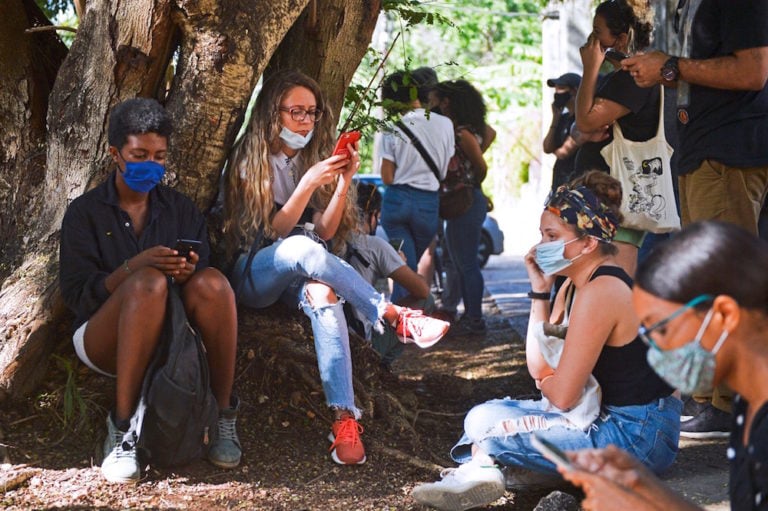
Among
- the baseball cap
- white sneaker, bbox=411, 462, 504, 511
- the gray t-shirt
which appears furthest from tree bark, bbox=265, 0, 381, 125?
white sneaker, bbox=411, 462, 504, 511

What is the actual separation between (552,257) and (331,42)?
215 centimetres

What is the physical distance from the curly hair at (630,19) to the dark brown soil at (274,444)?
2.07 meters

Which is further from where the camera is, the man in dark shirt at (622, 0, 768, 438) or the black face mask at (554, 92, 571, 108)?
the black face mask at (554, 92, 571, 108)

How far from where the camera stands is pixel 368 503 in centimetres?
417

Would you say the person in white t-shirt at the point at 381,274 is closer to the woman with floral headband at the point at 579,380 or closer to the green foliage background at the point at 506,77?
A: the woman with floral headband at the point at 579,380

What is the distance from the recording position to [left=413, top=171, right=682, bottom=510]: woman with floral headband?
3783 millimetres

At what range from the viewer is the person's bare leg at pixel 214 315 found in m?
4.34

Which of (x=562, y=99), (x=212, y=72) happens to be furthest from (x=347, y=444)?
(x=562, y=99)

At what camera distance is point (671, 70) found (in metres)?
4.79

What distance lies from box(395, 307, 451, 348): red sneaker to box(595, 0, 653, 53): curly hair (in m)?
1.93

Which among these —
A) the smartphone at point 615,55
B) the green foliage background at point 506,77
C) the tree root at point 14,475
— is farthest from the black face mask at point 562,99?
the green foliage background at point 506,77

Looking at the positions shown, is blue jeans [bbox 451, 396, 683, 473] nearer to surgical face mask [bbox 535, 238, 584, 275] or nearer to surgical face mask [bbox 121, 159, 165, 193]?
surgical face mask [bbox 535, 238, 584, 275]

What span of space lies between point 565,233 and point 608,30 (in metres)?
1.93

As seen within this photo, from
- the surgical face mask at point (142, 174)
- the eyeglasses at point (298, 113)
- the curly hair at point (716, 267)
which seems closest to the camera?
the curly hair at point (716, 267)
